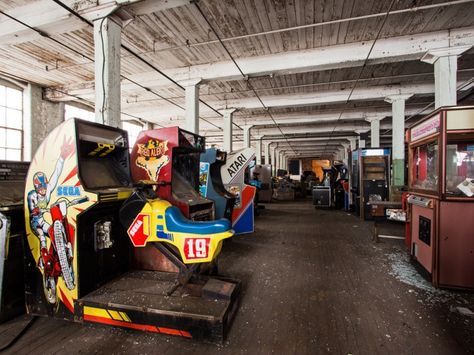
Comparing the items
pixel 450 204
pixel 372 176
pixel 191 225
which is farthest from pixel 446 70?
pixel 191 225

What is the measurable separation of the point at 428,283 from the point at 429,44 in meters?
4.46

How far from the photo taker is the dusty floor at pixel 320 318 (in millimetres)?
1859

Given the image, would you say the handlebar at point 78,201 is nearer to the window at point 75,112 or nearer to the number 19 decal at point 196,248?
the number 19 decal at point 196,248

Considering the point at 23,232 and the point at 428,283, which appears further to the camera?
the point at 428,283

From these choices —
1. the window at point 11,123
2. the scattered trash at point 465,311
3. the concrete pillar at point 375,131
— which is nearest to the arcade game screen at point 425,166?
the scattered trash at point 465,311

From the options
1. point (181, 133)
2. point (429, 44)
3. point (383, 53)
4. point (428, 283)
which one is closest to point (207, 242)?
point (181, 133)

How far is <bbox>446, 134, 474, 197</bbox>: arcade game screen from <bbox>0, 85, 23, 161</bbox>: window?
997cm

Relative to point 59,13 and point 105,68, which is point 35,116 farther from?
point 105,68

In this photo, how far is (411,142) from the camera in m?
3.64

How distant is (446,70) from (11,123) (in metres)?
10.9

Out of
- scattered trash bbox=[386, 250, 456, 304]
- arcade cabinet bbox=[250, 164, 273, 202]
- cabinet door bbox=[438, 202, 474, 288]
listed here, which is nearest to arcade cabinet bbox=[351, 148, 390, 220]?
scattered trash bbox=[386, 250, 456, 304]

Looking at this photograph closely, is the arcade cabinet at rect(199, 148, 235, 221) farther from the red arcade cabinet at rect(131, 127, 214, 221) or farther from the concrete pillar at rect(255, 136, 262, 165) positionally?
the concrete pillar at rect(255, 136, 262, 165)

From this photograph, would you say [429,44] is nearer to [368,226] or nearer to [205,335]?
[368,226]

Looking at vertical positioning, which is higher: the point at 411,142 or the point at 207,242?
the point at 411,142
